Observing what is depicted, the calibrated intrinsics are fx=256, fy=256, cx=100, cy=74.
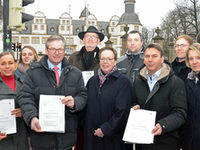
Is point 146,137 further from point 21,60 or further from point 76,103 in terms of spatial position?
point 21,60

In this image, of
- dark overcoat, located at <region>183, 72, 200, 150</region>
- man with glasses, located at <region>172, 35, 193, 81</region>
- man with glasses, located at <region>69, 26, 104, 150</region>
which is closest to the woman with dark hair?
man with glasses, located at <region>69, 26, 104, 150</region>

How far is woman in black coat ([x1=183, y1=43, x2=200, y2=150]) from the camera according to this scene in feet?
12.0

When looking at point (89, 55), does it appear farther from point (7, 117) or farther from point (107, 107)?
point (7, 117)

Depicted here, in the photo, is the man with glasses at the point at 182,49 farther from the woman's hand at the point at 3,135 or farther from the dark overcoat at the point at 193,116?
the woman's hand at the point at 3,135

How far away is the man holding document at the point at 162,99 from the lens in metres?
3.50

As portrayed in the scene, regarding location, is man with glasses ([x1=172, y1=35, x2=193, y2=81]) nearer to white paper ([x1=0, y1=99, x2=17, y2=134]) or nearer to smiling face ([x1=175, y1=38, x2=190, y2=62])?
smiling face ([x1=175, y1=38, x2=190, y2=62])

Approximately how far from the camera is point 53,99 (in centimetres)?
354

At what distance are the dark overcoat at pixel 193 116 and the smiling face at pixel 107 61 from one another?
3.90 feet

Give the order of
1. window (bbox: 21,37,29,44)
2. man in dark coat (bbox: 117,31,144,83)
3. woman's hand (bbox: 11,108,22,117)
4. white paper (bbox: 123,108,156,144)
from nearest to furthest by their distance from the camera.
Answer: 1. white paper (bbox: 123,108,156,144)
2. woman's hand (bbox: 11,108,22,117)
3. man in dark coat (bbox: 117,31,144,83)
4. window (bbox: 21,37,29,44)

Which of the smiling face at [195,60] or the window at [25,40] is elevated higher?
the window at [25,40]

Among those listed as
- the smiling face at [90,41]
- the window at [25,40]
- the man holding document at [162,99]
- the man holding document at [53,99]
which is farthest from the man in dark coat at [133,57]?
the window at [25,40]

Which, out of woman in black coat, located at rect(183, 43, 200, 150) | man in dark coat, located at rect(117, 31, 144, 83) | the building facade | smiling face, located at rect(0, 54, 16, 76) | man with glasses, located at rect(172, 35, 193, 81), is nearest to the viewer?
Answer: woman in black coat, located at rect(183, 43, 200, 150)

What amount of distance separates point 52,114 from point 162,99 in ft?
5.09

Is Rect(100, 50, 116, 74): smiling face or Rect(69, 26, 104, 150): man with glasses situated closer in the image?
Rect(100, 50, 116, 74): smiling face
